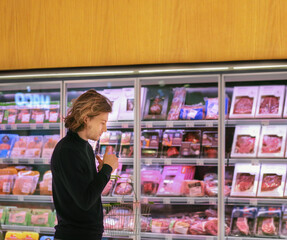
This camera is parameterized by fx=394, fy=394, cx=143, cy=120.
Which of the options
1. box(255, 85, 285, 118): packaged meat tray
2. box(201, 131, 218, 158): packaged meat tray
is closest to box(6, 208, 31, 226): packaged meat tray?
box(201, 131, 218, 158): packaged meat tray

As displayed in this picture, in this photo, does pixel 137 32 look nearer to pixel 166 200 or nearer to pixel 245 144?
pixel 245 144

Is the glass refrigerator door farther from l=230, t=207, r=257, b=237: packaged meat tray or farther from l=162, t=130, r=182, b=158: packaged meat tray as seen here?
l=230, t=207, r=257, b=237: packaged meat tray

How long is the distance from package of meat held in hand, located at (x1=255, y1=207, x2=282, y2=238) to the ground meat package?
0.23 m

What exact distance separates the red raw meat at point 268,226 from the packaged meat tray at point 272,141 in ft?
1.97

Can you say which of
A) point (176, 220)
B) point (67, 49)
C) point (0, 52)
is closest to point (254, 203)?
point (176, 220)

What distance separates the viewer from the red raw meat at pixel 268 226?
355cm

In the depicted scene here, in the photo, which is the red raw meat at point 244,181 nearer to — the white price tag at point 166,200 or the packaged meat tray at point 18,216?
the white price tag at point 166,200

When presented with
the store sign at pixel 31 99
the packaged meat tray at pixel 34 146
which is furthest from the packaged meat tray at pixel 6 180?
the store sign at pixel 31 99

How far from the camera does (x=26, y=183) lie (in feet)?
13.4

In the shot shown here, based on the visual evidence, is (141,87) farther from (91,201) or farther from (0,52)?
(91,201)

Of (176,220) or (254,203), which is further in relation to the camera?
(176,220)

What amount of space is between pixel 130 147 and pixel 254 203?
127 centimetres

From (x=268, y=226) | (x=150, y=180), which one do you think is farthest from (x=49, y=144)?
(x=268, y=226)

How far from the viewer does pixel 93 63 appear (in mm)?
3584
